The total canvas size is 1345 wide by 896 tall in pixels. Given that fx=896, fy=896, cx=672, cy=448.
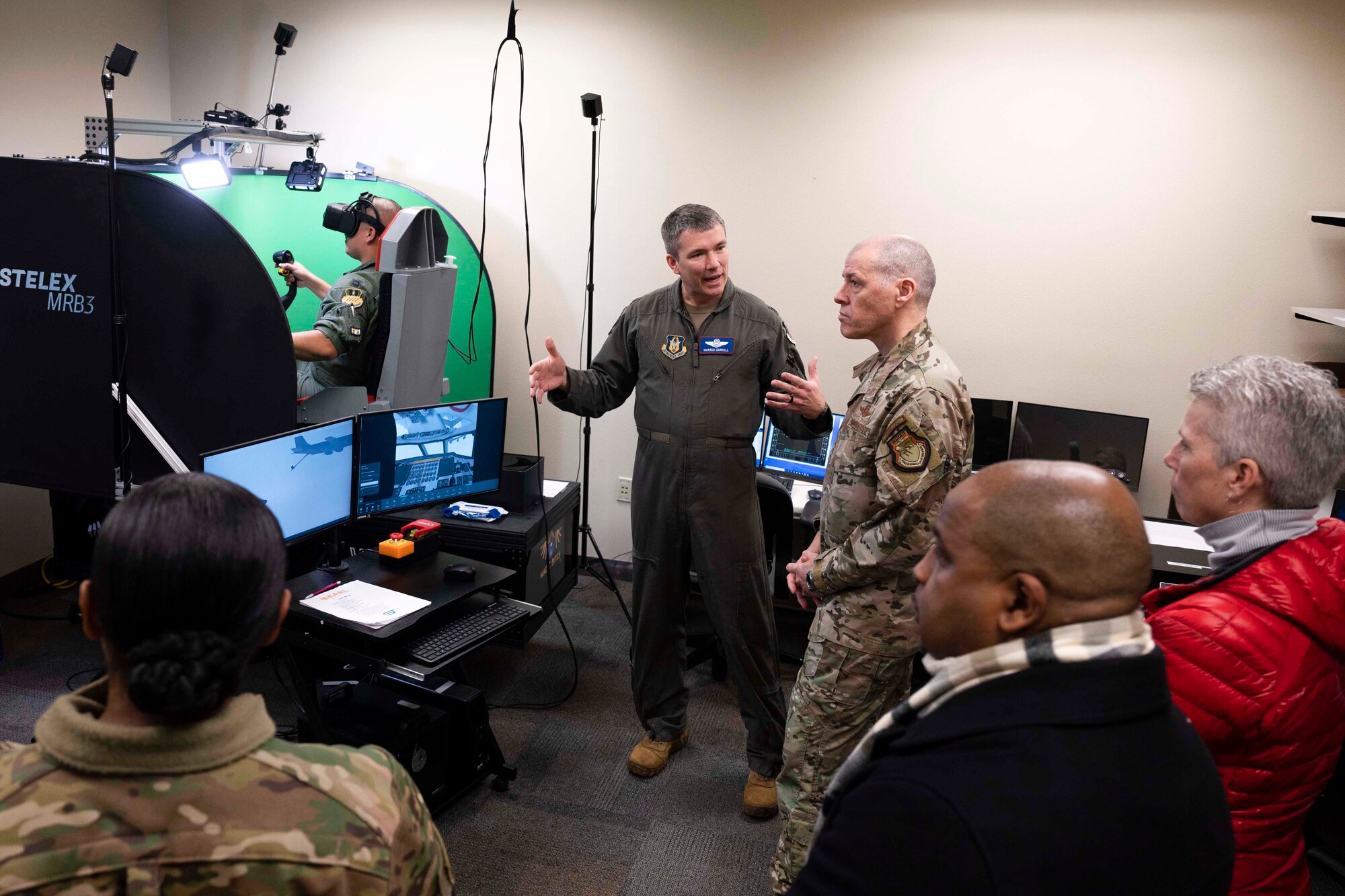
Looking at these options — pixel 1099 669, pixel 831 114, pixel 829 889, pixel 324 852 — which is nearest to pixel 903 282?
pixel 1099 669

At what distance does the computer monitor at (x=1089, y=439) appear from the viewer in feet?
11.4

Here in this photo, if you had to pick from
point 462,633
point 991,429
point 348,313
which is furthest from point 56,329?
point 991,429

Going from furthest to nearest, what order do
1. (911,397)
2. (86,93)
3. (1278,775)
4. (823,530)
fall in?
(86,93) → (823,530) → (911,397) → (1278,775)

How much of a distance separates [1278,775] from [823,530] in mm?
1026

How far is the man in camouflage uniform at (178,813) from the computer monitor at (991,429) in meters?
3.13

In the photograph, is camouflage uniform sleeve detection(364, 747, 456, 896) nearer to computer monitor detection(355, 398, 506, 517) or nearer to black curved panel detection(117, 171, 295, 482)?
computer monitor detection(355, 398, 506, 517)

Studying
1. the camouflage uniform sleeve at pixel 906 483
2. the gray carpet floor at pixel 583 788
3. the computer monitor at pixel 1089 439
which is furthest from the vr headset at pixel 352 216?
the computer monitor at pixel 1089 439

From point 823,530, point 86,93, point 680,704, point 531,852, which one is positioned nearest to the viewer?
point 823,530

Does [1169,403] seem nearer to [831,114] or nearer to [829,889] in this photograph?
[831,114]

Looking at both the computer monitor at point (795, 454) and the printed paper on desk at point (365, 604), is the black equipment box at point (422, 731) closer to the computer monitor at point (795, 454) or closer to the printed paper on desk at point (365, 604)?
the printed paper on desk at point (365, 604)

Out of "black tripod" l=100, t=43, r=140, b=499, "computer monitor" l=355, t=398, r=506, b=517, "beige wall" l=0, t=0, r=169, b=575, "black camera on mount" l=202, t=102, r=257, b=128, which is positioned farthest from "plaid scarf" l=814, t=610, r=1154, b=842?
"beige wall" l=0, t=0, r=169, b=575

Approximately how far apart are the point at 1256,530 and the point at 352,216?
305cm

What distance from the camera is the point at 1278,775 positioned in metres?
1.15

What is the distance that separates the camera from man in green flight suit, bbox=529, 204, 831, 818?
2.47 meters
